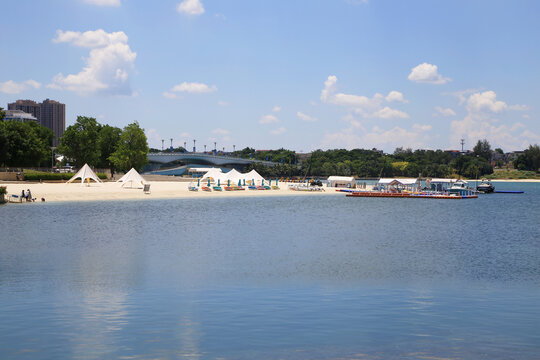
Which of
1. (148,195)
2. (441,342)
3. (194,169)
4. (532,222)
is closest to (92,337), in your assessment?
(441,342)

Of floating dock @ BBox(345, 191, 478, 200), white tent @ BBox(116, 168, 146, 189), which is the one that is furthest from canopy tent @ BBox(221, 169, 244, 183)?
floating dock @ BBox(345, 191, 478, 200)

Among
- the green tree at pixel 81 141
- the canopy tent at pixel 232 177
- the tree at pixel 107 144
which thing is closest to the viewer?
the green tree at pixel 81 141

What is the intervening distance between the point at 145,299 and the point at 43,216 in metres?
36.5

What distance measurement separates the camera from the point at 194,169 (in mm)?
187625

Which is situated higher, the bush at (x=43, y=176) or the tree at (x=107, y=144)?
the tree at (x=107, y=144)

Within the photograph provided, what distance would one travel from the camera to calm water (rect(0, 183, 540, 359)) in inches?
556

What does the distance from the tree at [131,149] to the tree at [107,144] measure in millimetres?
4185

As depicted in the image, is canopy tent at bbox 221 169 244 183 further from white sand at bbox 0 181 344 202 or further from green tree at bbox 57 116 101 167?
green tree at bbox 57 116 101 167

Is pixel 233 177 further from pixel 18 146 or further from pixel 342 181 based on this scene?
pixel 18 146

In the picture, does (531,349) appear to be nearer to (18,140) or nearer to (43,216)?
(43,216)

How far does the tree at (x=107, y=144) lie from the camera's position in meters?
117

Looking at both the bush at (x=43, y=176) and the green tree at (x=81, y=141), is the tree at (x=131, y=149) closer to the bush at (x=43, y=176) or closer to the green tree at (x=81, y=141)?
the green tree at (x=81, y=141)

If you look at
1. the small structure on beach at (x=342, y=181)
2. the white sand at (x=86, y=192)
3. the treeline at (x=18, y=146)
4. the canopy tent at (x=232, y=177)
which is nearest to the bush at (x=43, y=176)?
the white sand at (x=86, y=192)

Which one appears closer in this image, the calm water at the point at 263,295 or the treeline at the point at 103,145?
the calm water at the point at 263,295
